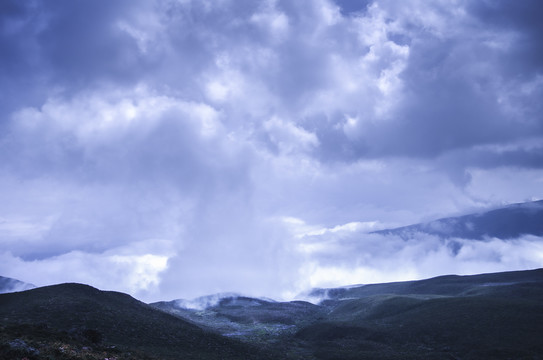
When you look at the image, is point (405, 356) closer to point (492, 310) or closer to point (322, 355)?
point (322, 355)

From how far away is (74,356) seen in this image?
29734 millimetres

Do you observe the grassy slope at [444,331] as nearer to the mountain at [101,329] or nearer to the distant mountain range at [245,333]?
the distant mountain range at [245,333]

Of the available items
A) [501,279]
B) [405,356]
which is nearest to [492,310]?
[405,356]

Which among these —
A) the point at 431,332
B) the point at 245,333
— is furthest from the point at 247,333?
the point at 431,332

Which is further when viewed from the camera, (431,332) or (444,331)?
(431,332)

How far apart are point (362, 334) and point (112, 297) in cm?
6001

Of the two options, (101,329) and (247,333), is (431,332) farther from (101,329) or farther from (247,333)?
(101,329)

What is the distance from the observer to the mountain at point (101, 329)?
35.8m

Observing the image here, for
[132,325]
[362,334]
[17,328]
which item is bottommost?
[362,334]

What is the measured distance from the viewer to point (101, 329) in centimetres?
5481

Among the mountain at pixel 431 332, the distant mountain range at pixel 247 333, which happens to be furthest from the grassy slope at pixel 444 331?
the distant mountain range at pixel 247 333

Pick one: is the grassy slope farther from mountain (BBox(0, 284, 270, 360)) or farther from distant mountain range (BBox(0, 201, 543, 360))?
mountain (BBox(0, 284, 270, 360))

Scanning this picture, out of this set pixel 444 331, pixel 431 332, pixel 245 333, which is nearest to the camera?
pixel 444 331

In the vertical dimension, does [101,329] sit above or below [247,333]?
above
